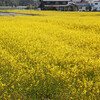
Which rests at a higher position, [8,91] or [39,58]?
[39,58]

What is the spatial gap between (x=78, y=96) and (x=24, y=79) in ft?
4.47

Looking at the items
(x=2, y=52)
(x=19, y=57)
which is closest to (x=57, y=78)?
(x=19, y=57)

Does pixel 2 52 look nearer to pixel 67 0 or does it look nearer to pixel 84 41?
pixel 84 41

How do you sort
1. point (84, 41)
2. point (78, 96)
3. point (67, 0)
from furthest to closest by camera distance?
point (67, 0)
point (84, 41)
point (78, 96)

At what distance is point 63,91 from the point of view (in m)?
3.39

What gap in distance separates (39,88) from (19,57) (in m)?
2.08

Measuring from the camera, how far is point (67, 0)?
2454 inches

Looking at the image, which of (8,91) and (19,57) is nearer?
(8,91)

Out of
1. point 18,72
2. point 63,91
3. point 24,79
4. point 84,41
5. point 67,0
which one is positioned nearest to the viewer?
point 63,91

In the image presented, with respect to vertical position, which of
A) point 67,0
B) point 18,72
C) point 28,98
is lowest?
point 28,98

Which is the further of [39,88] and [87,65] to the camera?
[87,65]

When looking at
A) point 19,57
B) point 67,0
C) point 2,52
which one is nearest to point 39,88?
point 19,57

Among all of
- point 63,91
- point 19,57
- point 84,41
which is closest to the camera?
point 63,91

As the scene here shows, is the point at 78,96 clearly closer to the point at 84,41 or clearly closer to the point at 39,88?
the point at 39,88
